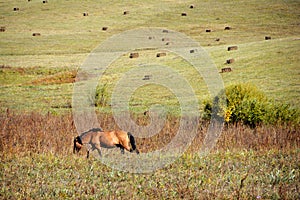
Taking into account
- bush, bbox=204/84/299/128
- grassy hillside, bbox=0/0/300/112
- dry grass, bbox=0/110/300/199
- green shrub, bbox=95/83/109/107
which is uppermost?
grassy hillside, bbox=0/0/300/112

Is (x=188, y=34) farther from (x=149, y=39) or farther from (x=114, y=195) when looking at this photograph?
(x=114, y=195)

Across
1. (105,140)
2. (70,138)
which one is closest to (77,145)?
(105,140)

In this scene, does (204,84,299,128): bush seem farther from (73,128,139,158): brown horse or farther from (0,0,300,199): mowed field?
(73,128,139,158): brown horse

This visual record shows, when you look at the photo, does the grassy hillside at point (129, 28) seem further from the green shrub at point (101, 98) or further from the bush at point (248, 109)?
the bush at point (248, 109)

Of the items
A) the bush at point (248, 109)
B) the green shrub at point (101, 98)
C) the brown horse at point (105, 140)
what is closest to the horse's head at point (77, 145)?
the brown horse at point (105, 140)

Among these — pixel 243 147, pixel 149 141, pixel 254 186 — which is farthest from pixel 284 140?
pixel 254 186

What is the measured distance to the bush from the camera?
567 inches

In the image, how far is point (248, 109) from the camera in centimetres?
1451

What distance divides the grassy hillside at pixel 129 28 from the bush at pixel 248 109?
564 cm

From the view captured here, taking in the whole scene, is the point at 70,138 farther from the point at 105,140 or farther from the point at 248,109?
the point at 248,109

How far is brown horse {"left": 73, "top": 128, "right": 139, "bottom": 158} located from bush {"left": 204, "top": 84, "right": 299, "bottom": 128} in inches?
222

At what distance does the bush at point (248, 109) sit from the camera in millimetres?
14406

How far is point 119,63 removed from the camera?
34812 mm

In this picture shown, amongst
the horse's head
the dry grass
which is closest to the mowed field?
the dry grass
